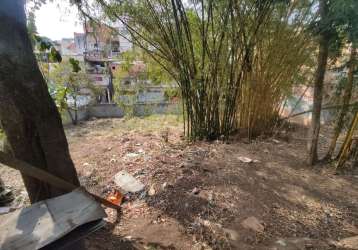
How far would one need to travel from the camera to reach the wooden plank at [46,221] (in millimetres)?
1077

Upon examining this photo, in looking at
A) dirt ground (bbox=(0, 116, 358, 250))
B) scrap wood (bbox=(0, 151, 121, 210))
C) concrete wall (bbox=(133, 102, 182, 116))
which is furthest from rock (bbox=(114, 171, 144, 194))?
concrete wall (bbox=(133, 102, 182, 116))

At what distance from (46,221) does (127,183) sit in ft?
3.69

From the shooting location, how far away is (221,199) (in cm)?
196

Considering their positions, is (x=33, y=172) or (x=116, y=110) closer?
(x=33, y=172)

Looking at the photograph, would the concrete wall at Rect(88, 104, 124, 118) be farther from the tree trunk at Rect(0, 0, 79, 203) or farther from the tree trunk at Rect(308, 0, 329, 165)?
the tree trunk at Rect(0, 0, 79, 203)

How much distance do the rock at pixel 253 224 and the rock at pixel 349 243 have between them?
1.53 feet

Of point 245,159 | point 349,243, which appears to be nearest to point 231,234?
point 349,243

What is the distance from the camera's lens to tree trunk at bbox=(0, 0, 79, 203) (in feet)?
3.89

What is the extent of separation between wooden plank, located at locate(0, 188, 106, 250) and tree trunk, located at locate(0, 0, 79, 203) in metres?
0.18

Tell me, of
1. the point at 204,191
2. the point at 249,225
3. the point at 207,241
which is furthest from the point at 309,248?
the point at 204,191

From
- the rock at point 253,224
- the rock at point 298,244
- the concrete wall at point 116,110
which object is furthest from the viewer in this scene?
the concrete wall at point 116,110

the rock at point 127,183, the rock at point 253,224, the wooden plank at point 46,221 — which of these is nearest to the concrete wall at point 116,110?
the rock at point 127,183

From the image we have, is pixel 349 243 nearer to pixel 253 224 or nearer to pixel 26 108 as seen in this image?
pixel 253 224

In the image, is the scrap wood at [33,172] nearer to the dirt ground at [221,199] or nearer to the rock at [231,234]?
the dirt ground at [221,199]
